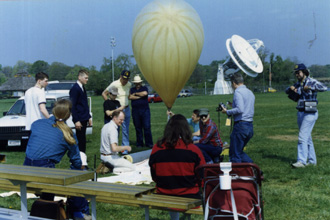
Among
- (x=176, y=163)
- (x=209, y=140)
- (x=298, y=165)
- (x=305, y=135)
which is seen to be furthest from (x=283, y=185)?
(x=176, y=163)

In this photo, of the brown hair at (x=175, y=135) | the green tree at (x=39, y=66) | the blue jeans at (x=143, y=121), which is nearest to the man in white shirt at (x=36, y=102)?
the blue jeans at (x=143, y=121)

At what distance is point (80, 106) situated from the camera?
871cm

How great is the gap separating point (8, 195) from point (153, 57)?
10.6 feet

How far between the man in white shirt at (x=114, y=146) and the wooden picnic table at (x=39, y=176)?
3.33 meters

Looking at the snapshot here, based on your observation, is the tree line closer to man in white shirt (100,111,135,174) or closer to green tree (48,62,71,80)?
green tree (48,62,71,80)

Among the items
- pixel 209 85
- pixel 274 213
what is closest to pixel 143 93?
pixel 274 213

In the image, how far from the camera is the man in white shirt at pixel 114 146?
313 inches

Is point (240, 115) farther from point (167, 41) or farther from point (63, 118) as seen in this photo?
point (63, 118)

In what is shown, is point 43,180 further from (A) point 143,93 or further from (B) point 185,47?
(A) point 143,93

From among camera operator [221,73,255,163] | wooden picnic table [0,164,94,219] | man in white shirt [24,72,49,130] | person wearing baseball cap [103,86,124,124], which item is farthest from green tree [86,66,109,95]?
wooden picnic table [0,164,94,219]

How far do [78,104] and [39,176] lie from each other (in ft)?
15.7

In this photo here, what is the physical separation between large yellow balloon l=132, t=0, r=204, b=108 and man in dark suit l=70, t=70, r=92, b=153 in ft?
6.63

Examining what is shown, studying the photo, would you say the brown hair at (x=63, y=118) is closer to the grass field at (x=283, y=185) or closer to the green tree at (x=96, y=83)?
the grass field at (x=283, y=185)

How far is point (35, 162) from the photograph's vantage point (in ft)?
15.8
